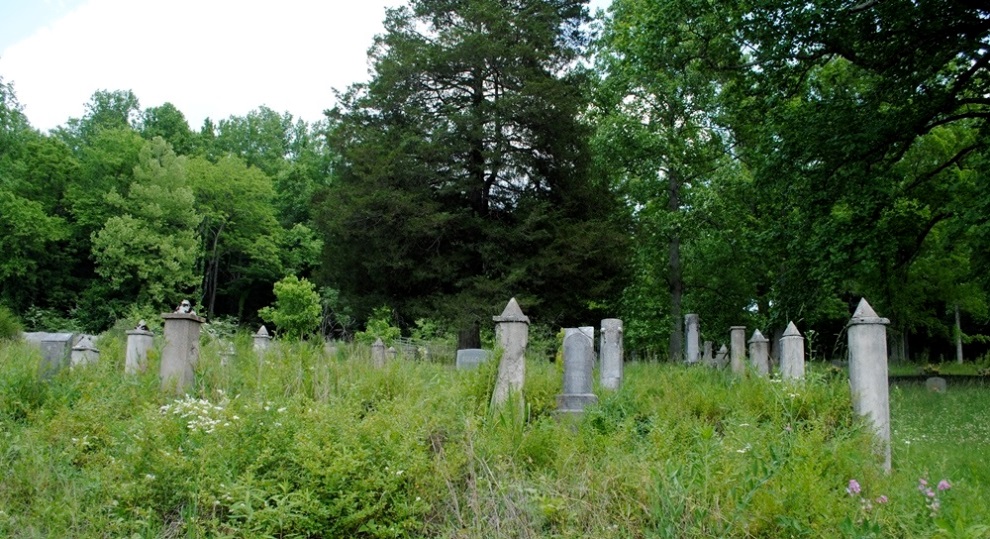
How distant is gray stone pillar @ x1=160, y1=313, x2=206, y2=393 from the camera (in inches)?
287

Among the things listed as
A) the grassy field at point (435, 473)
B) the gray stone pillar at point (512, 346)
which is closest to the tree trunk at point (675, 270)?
the gray stone pillar at point (512, 346)

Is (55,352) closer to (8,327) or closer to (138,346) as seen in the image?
(138,346)

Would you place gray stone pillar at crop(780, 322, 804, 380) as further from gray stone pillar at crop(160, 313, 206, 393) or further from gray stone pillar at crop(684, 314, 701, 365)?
gray stone pillar at crop(160, 313, 206, 393)

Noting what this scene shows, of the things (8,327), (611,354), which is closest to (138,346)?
(611,354)

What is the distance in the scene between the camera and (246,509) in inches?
164

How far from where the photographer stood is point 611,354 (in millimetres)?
9469

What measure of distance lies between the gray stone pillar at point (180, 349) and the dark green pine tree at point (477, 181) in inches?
497

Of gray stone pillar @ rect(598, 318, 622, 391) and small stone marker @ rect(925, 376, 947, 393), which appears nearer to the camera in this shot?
gray stone pillar @ rect(598, 318, 622, 391)

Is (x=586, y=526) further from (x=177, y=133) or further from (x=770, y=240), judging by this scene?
(x=177, y=133)

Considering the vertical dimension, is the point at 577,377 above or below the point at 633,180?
below

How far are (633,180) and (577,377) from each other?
51.5ft

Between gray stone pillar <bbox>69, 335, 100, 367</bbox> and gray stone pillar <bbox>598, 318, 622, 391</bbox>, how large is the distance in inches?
237

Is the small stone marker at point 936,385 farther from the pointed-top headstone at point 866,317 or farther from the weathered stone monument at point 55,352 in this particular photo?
the weathered stone monument at point 55,352

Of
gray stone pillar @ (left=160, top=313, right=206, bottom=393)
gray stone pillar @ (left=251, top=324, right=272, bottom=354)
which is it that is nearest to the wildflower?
gray stone pillar @ (left=251, top=324, right=272, bottom=354)
